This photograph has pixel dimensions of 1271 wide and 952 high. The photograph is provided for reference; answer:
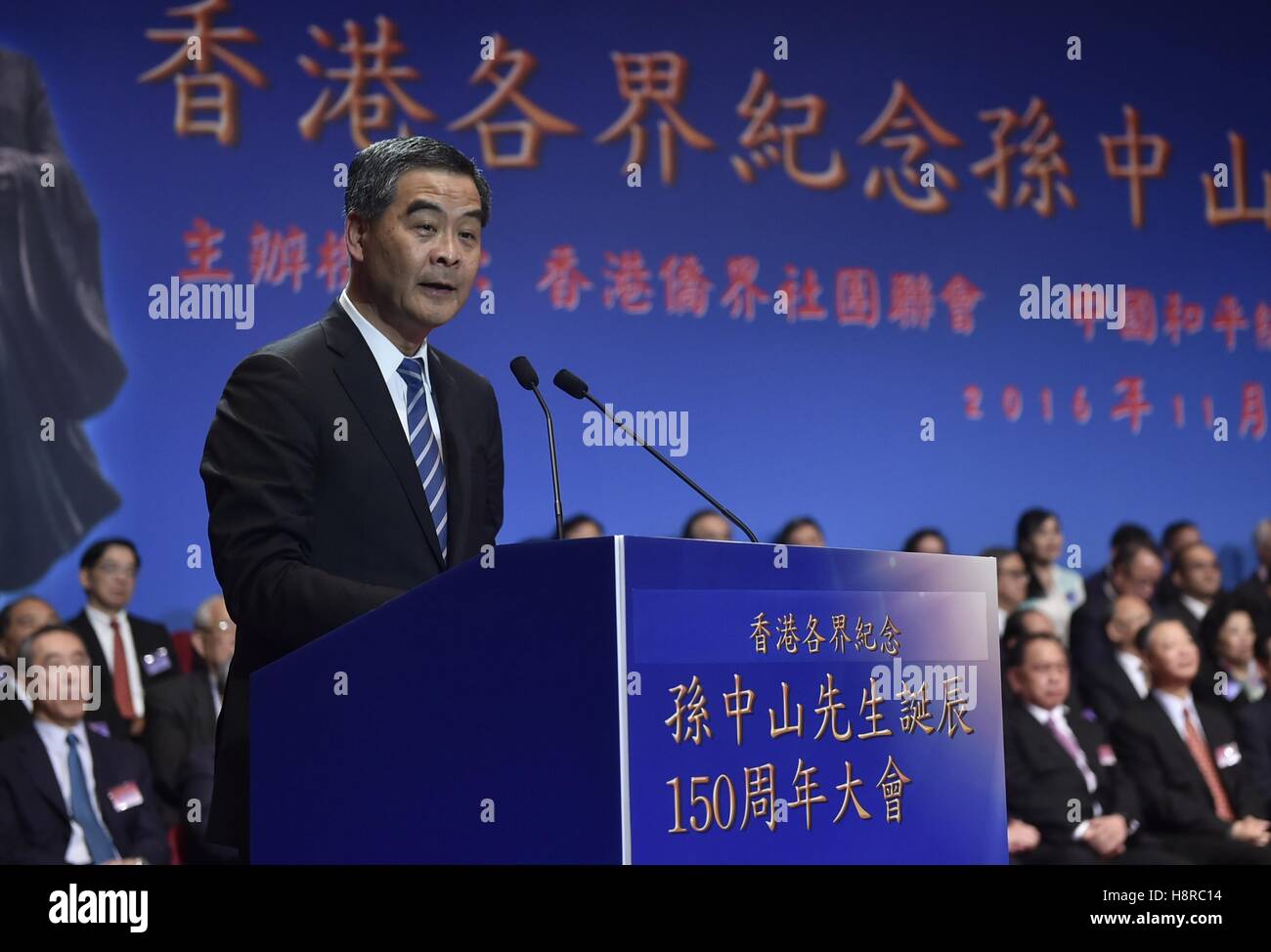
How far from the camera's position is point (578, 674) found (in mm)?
1394

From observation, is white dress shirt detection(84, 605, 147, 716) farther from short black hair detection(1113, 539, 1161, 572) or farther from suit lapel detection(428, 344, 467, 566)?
short black hair detection(1113, 539, 1161, 572)

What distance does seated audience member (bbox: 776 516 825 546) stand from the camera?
459 centimetres

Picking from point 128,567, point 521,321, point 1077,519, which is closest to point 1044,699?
point 1077,519

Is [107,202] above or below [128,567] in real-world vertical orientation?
above

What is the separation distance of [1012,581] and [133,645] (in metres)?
2.50

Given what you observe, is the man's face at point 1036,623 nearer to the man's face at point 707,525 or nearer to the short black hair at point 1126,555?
the short black hair at point 1126,555

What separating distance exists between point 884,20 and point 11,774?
328cm

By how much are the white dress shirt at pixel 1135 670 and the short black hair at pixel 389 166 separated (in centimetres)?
330

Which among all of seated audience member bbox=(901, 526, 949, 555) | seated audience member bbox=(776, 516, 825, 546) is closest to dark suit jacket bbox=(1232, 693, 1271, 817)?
seated audience member bbox=(901, 526, 949, 555)

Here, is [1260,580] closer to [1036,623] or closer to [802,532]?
[1036,623]

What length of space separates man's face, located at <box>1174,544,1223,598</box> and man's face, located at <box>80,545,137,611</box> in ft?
10.2

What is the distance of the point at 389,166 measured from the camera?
5.86 ft
